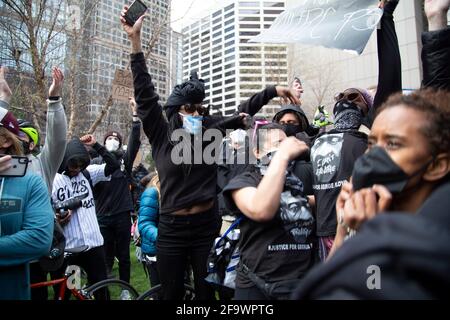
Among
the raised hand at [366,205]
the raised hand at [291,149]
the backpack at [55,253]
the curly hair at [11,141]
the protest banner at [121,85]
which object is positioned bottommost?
the backpack at [55,253]

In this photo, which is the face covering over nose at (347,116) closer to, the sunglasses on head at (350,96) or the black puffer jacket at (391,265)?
the sunglasses on head at (350,96)

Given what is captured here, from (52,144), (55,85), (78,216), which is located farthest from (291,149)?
(78,216)

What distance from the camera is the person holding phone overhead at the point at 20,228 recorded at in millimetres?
1801

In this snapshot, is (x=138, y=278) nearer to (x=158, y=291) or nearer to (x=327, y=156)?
(x=158, y=291)

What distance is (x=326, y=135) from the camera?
225 cm

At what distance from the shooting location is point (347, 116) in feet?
7.54

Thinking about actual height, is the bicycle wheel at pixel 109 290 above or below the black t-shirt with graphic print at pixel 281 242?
below

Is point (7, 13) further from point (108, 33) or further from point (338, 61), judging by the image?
point (338, 61)

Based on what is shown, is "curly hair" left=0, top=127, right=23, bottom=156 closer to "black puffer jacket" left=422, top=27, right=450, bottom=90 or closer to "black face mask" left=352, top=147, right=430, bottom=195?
"black face mask" left=352, top=147, right=430, bottom=195

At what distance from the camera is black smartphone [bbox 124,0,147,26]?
259cm

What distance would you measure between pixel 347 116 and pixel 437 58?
0.65 m

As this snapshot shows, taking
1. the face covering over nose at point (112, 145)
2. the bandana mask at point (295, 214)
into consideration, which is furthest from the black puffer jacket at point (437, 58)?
the face covering over nose at point (112, 145)

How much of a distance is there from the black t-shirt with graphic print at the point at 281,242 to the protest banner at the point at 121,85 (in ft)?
12.6

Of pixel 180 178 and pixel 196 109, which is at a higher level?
pixel 196 109
